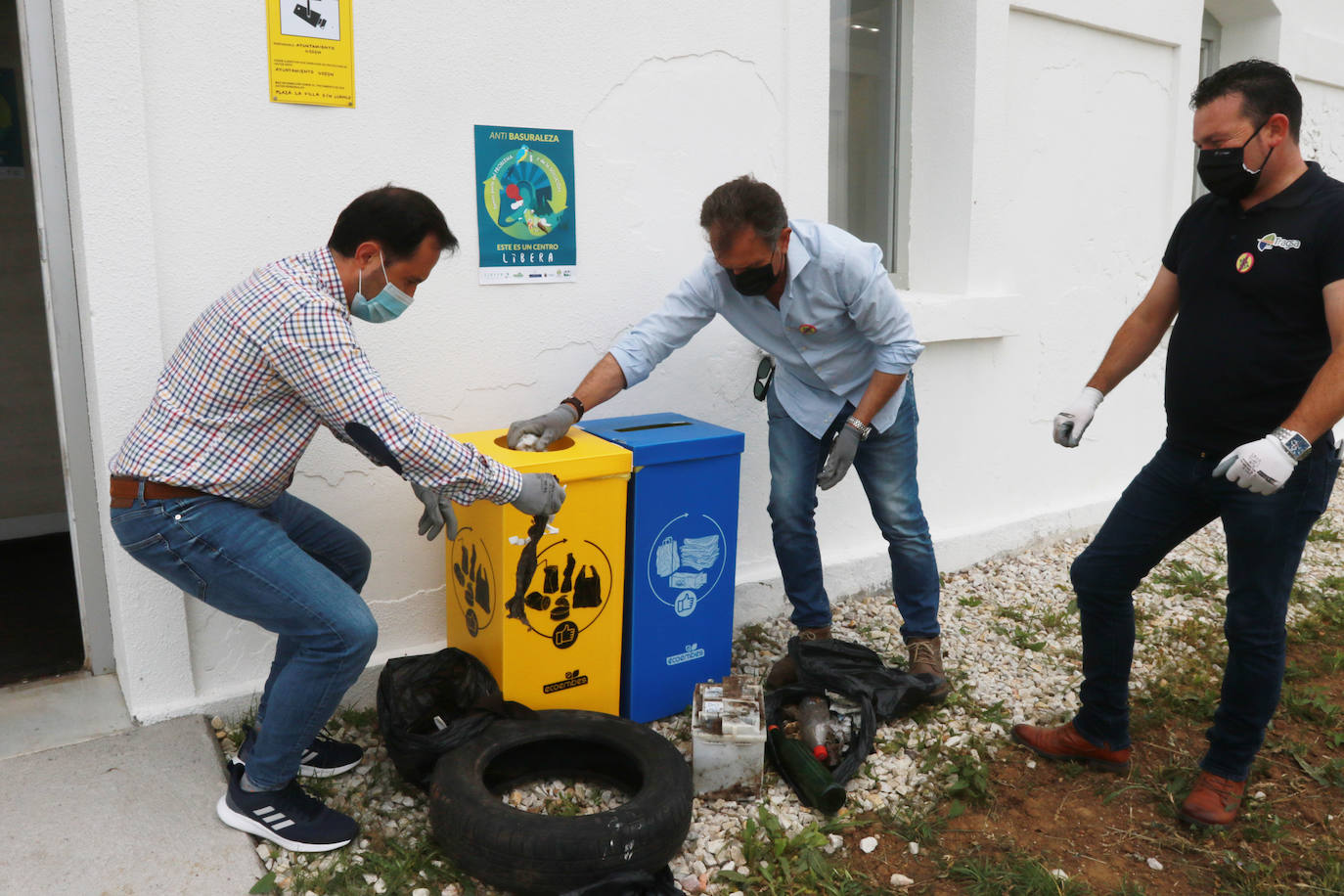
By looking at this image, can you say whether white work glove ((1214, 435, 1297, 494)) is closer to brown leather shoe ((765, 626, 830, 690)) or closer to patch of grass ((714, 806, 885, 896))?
patch of grass ((714, 806, 885, 896))

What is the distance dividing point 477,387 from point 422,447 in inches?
45.0

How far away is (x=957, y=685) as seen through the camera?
3.68m

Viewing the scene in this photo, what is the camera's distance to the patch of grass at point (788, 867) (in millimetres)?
2525

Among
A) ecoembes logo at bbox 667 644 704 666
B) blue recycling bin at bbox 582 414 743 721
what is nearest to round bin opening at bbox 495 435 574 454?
blue recycling bin at bbox 582 414 743 721

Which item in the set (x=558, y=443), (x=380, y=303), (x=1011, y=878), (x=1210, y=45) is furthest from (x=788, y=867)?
(x=1210, y=45)

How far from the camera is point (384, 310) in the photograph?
246cm

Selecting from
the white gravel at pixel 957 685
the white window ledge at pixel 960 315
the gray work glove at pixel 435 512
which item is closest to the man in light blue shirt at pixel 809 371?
the white gravel at pixel 957 685

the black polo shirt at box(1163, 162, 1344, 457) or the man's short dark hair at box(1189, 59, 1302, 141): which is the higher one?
the man's short dark hair at box(1189, 59, 1302, 141)

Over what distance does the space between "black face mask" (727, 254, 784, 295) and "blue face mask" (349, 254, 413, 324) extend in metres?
1.11

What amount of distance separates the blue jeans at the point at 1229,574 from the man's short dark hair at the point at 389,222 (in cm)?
199

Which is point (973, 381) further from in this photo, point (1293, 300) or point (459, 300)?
point (459, 300)

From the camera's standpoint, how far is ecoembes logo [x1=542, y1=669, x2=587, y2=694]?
120 inches

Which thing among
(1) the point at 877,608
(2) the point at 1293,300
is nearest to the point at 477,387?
(1) the point at 877,608

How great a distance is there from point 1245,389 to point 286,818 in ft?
8.71
